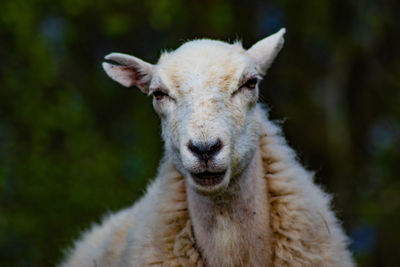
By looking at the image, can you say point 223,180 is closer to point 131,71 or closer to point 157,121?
point 131,71

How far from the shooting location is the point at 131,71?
6.14m

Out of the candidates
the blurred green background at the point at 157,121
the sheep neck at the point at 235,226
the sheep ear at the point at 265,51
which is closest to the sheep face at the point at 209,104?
the sheep ear at the point at 265,51

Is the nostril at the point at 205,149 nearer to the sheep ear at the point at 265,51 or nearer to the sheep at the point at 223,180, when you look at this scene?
the sheep at the point at 223,180

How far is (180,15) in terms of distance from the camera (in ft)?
45.7

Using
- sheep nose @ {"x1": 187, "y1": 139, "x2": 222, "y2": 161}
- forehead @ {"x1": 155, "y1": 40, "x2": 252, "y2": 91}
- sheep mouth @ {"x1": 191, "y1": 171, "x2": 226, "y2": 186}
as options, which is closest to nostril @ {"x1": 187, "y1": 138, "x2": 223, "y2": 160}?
sheep nose @ {"x1": 187, "y1": 139, "x2": 222, "y2": 161}

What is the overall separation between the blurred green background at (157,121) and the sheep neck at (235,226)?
6080 mm

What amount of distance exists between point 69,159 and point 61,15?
3861mm

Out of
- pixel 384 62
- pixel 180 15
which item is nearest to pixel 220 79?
pixel 180 15

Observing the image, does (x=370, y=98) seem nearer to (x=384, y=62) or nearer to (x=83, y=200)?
(x=384, y=62)

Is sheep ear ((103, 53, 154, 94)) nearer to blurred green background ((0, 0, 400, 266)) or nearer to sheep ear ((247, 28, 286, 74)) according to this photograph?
sheep ear ((247, 28, 286, 74))

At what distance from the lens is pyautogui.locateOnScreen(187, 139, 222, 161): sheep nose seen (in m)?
4.96

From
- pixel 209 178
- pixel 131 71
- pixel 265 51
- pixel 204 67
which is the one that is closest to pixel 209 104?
pixel 204 67

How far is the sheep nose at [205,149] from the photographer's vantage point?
4.96 metres

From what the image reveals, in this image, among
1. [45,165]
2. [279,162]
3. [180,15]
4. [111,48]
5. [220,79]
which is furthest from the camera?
[111,48]
